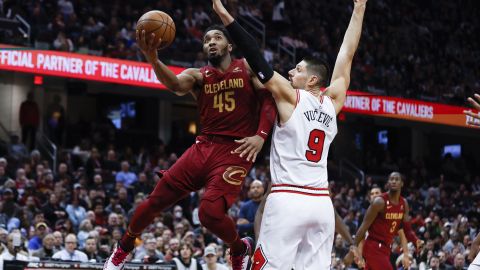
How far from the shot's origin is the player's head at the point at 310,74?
7730mm

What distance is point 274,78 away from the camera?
7328mm

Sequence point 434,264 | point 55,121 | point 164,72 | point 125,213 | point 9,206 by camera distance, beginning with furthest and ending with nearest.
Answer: point 55,121 < point 125,213 < point 9,206 < point 434,264 < point 164,72

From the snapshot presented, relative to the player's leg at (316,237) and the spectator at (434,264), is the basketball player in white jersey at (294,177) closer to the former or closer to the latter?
the player's leg at (316,237)

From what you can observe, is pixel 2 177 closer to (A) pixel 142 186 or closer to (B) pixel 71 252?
(A) pixel 142 186

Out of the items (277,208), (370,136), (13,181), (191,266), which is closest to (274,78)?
(277,208)

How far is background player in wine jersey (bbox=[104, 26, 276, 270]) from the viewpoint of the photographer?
8266 mm

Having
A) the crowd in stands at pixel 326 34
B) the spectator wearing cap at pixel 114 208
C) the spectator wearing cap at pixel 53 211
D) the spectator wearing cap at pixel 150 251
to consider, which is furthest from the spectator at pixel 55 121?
the spectator wearing cap at pixel 150 251

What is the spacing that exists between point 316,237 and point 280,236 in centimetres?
34

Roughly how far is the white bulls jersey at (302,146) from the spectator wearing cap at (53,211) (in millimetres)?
10386

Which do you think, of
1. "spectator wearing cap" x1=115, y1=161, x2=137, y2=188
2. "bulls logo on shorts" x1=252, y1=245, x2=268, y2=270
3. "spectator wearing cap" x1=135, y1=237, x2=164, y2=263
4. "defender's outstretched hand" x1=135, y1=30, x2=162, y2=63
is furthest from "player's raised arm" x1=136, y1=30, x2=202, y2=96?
"spectator wearing cap" x1=115, y1=161, x2=137, y2=188

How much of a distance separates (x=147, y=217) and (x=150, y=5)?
57.8 ft

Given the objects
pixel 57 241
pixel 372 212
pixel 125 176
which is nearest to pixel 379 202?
pixel 372 212

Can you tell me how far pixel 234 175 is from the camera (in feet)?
27.3

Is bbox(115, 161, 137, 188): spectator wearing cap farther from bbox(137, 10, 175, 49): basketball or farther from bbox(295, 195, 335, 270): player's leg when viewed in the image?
bbox(295, 195, 335, 270): player's leg
